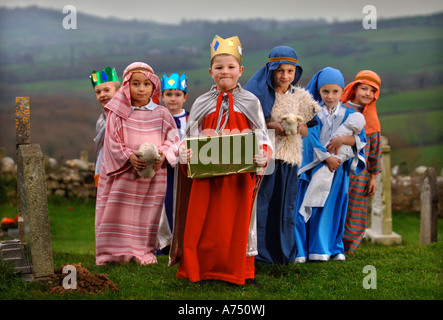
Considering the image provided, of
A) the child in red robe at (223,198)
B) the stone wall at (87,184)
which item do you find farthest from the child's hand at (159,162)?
the stone wall at (87,184)

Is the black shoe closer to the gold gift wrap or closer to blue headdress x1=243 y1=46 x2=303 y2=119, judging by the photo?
blue headdress x1=243 y1=46 x2=303 y2=119

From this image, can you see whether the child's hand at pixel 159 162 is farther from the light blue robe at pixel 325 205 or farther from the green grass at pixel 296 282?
the light blue robe at pixel 325 205

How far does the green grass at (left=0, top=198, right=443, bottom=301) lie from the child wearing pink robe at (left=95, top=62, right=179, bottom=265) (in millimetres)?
268

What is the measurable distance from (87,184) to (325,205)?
633 centimetres

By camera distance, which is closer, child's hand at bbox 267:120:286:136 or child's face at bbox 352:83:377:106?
child's hand at bbox 267:120:286:136

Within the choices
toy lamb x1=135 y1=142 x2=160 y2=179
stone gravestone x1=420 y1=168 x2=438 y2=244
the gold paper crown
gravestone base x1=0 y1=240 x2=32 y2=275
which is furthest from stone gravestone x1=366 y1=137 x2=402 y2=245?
gravestone base x1=0 y1=240 x2=32 y2=275

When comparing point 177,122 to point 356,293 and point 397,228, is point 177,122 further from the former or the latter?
point 397,228

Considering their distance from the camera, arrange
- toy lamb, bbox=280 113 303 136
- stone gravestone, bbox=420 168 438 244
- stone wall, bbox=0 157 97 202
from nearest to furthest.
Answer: toy lamb, bbox=280 113 303 136 < stone gravestone, bbox=420 168 438 244 < stone wall, bbox=0 157 97 202

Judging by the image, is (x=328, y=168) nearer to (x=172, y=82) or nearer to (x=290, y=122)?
(x=290, y=122)

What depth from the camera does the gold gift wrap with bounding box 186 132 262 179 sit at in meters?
5.18

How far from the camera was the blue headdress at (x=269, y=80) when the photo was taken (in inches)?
247

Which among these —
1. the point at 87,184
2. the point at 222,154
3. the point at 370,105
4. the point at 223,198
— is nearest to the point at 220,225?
the point at 223,198

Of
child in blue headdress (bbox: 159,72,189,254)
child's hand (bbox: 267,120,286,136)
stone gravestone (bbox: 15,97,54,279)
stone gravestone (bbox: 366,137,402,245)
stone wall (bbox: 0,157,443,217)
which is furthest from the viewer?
stone wall (bbox: 0,157,443,217)

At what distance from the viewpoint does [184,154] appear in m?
5.37
